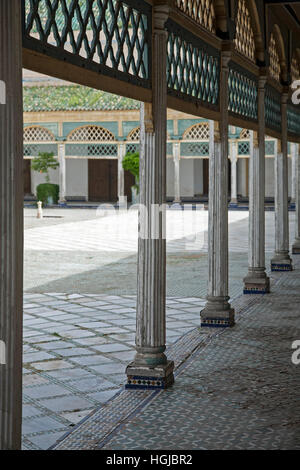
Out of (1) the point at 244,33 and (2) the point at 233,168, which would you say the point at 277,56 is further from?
(2) the point at 233,168

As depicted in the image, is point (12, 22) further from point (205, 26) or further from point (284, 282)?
point (284, 282)

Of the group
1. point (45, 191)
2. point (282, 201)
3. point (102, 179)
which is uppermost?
point (102, 179)

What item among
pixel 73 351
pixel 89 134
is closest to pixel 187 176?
pixel 89 134

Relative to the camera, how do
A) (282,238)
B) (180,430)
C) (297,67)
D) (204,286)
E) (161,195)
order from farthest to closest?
(297,67)
(282,238)
(204,286)
(161,195)
(180,430)

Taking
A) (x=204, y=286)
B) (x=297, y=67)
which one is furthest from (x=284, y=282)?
(x=297, y=67)

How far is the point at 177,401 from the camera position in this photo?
13.9 ft

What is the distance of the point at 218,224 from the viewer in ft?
20.3

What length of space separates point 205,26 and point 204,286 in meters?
3.46

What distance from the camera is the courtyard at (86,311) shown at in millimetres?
4270

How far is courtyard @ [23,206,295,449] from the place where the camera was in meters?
4.27

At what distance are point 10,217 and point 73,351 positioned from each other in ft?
9.33

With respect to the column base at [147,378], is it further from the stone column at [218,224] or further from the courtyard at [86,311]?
the stone column at [218,224]

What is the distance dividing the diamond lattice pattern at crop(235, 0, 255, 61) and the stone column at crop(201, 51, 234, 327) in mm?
1029
